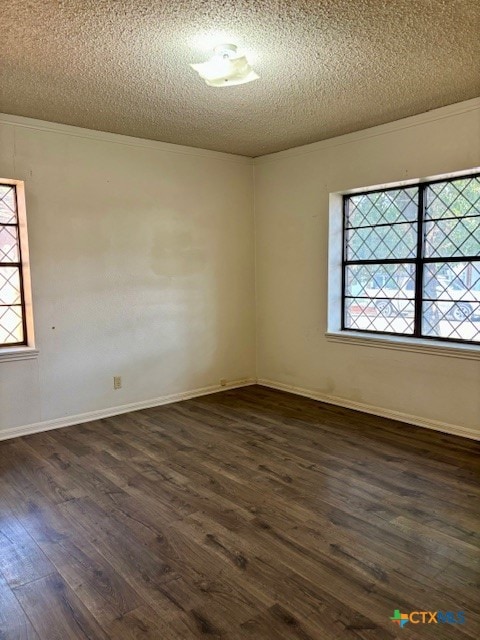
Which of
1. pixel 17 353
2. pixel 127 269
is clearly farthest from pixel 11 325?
pixel 127 269

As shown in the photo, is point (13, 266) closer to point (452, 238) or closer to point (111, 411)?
point (111, 411)

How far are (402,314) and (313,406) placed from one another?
4.15ft

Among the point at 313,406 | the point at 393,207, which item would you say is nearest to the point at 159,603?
the point at 313,406

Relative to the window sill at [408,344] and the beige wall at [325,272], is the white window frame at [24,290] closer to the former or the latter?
the beige wall at [325,272]

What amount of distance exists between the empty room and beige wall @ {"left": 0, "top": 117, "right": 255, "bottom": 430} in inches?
0.8

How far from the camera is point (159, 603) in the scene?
194cm

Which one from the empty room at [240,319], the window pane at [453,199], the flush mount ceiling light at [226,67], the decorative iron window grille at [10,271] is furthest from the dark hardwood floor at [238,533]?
the flush mount ceiling light at [226,67]

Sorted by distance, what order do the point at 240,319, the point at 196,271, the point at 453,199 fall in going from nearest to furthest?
the point at 453,199, the point at 196,271, the point at 240,319

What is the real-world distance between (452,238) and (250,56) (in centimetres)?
220

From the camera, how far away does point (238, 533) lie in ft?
8.01

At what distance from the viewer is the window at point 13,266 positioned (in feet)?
12.9

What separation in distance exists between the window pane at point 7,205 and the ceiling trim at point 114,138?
53 centimetres

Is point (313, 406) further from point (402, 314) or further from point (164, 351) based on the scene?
point (164, 351)
